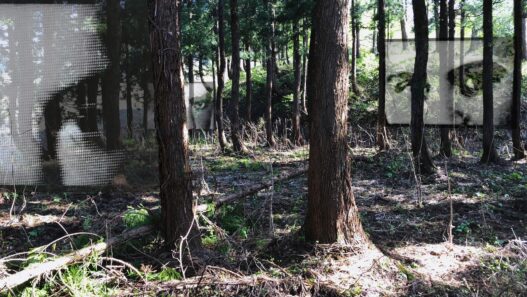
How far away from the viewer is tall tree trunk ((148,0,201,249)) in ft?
15.9

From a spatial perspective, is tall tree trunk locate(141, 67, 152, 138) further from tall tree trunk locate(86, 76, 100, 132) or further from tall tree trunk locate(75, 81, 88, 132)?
tall tree trunk locate(75, 81, 88, 132)

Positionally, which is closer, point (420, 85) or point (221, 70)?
point (420, 85)

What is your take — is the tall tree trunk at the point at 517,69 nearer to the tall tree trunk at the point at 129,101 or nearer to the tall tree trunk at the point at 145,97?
the tall tree trunk at the point at 145,97

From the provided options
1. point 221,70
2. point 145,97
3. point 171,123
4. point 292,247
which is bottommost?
point 292,247

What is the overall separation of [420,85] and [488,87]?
306 centimetres

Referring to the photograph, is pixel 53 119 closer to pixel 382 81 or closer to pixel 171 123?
pixel 171 123

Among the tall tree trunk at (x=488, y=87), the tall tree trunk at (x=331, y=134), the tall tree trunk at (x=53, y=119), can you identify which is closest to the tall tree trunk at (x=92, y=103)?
the tall tree trunk at (x=53, y=119)

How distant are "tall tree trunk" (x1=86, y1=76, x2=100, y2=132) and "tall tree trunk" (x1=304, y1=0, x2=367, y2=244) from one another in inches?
200

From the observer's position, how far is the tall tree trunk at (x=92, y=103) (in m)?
8.42

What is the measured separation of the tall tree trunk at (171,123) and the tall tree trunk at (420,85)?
6.24 meters

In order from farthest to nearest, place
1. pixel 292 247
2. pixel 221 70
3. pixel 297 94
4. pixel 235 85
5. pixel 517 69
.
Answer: pixel 297 94
pixel 221 70
pixel 235 85
pixel 517 69
pixel 292 247

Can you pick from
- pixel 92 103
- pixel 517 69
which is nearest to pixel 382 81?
pixel 517 69

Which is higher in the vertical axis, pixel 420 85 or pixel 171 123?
pixel 420 85

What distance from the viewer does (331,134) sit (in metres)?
4.80
